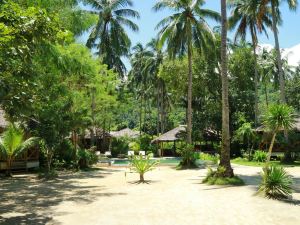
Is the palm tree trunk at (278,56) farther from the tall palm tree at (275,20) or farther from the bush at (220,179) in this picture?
the bush at (220,179)

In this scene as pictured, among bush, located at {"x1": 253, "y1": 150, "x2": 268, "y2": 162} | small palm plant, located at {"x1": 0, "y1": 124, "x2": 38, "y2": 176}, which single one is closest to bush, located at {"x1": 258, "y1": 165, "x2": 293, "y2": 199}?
small palm plant, located at {"x1": 0, "y1": 124, "x2": 38, "y2": 176}

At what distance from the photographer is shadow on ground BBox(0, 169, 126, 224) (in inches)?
380

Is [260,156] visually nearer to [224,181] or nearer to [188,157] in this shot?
[188,157]

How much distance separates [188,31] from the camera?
2544cm

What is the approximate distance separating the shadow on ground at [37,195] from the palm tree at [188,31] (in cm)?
1130

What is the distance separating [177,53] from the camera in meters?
27.0

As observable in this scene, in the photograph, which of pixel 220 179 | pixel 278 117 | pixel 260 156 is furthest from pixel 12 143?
pixel 260 156

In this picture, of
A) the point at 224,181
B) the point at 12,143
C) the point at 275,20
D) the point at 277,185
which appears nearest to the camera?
the point at 277,185

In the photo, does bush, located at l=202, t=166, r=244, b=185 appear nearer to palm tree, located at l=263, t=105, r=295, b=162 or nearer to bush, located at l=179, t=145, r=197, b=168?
palm tree, located at l=263, t=105, r=295, b=162

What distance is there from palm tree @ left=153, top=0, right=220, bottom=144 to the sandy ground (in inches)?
479

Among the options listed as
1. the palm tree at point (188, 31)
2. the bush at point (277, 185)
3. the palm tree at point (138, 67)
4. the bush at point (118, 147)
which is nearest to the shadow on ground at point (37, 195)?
the bush at point (277, 185)

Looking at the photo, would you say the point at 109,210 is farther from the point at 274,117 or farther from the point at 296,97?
the point at 296,97

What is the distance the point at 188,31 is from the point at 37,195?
15.8 metres

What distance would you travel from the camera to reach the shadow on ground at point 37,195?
964cm
